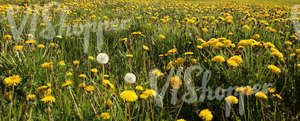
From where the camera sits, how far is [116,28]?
13.8ft

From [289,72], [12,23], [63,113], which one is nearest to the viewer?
[63,113]

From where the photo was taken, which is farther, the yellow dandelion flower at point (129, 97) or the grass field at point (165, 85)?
the grass field at point (165, 85)

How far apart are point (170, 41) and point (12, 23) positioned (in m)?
3.10

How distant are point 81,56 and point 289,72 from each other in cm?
261

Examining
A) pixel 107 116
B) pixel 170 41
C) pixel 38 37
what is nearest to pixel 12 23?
pixel 38 37

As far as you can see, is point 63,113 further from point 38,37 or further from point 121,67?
point 38,37

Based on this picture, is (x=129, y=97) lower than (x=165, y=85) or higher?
higher

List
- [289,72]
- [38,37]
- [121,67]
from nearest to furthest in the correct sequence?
[289,72], [121,67], [38,37]

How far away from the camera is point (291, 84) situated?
199 centimetres

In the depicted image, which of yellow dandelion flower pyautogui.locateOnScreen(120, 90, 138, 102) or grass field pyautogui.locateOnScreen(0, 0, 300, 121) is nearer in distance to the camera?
yellow dandelion flower pyautogui.locateOnScreen(120, 90, 138, 102)

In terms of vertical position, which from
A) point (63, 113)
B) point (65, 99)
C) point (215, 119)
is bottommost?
point (215, 119)

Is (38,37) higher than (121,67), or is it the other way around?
(38,37)

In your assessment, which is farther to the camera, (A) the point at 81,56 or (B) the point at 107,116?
(A) the point at 81,56

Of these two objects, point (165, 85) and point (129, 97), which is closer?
point (129, 97)
